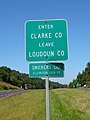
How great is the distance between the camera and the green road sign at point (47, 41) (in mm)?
6902

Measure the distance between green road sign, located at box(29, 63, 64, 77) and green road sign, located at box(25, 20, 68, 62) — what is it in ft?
0.46

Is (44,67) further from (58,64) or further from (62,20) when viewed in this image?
(62,20)

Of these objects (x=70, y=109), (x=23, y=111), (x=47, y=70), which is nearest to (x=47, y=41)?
(x=47, y=70)

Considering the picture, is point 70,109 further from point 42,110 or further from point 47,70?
point 47,70

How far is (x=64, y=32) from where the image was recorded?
693cm

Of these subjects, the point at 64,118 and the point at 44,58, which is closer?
the point at 44,58

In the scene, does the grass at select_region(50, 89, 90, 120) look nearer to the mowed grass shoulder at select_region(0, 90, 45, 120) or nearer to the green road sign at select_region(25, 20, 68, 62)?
the mowed grass shoulder at select_region(0, 90, 45, 120)

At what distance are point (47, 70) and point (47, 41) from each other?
59 cm

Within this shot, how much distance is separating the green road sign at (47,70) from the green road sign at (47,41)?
0.14 metres

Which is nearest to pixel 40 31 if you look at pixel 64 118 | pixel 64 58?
pixel 64 58

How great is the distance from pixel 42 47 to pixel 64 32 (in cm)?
53

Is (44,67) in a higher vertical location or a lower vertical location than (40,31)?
lower

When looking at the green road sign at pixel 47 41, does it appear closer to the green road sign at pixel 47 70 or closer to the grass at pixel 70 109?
the green road sign at pixel 47 70

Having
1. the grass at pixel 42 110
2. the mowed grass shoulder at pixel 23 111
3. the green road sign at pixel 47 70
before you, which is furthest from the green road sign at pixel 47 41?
the mowed grass shoulder at pixel 23 111
